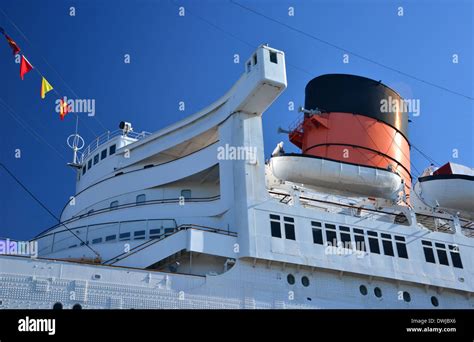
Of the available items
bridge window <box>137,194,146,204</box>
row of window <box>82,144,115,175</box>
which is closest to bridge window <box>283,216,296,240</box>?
bridge window <box>137,194,146,204</box>

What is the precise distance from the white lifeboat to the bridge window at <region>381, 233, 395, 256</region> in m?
2.39

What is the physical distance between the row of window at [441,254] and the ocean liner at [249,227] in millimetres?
48

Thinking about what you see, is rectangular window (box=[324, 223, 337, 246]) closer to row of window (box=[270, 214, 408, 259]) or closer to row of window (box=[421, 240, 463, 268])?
row of window (box=[270, 214, 408, 259])

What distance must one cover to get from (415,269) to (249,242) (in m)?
6.52

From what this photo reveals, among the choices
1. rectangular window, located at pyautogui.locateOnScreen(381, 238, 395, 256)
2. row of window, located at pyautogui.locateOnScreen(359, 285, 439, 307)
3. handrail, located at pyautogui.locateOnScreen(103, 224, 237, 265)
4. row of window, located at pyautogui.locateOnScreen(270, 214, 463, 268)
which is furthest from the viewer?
rectangular window, located at pyautogui.locateOnScreen(381, 238, 395, 256)

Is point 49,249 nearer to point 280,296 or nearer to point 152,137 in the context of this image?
point 152,137

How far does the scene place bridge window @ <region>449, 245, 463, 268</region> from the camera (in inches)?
932

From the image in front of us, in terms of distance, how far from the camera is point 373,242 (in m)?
22.3

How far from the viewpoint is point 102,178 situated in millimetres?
26828

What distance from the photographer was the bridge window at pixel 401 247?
2262 centimetres

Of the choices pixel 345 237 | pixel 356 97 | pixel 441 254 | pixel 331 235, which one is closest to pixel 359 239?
pixel 345 237

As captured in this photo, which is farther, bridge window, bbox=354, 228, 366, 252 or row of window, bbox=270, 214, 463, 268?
bridge window, bbox=354, 228, 366, 252

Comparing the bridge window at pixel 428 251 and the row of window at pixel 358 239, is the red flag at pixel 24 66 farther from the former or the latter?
the bridge window at pixel 428 251

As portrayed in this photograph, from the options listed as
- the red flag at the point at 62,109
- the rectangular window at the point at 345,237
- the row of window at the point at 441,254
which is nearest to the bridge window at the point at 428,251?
the row of window at the point at 441,254
